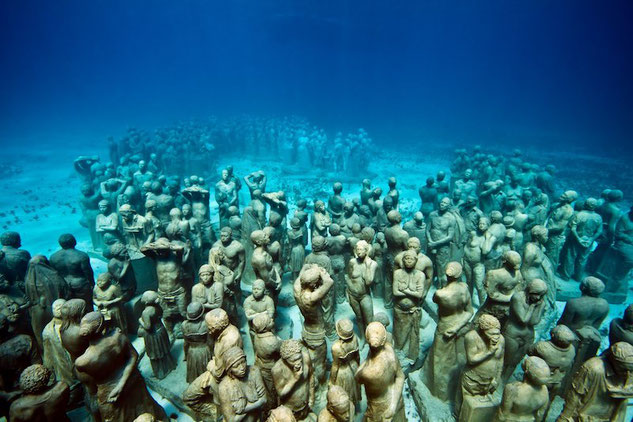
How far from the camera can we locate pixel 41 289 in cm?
611

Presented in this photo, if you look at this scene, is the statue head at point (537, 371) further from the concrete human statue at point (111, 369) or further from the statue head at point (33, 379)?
the statue head at point (33, 379)

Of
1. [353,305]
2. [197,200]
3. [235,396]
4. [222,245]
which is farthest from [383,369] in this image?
[197,200]

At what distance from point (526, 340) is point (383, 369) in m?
2.81

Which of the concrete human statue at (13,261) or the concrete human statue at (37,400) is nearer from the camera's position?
the concrete human statue at (37,400)

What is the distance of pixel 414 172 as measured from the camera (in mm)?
27109

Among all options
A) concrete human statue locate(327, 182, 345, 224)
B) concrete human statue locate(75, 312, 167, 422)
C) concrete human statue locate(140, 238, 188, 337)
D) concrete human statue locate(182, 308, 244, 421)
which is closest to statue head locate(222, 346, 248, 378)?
concrete human statue locate(182, 308, 244, 421)

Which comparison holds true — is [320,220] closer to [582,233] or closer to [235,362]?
[235,362]

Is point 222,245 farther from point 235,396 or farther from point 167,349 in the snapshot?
point 235,396

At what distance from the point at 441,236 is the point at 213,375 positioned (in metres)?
6.64

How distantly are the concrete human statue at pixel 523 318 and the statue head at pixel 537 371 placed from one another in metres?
1.31

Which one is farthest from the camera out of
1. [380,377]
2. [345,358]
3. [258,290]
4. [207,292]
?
[207,292]

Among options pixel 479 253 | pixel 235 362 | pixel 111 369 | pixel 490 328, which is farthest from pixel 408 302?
pixel 111 369

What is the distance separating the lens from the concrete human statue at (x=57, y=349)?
4.83m

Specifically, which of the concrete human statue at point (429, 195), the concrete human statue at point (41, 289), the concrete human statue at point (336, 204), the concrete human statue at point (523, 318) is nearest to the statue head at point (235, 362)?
the concrete human statue at point (523, 318)
